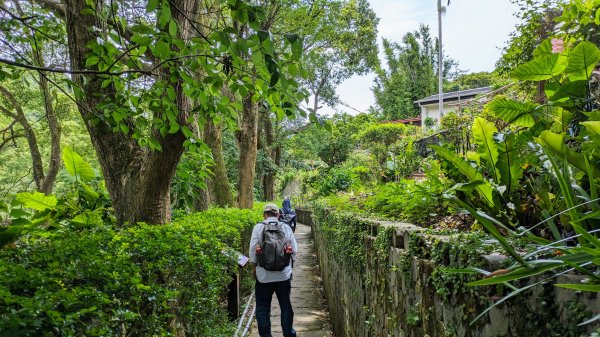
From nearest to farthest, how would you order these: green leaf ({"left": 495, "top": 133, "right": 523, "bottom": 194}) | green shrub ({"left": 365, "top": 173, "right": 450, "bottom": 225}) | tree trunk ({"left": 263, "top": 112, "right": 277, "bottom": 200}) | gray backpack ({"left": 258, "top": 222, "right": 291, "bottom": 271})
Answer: green leaf ({"left": 495, "top": 133, "right": 523, "bottom": 194}) → green shrub ({"left": 365, "top": 173, "right": 450, "bottom": 225}) → gray backpack ({"left": 258, "top": 222, "right": 291, "bottom": 271}) → tree trunk ({"left": 263, "top": 112, "right": 277, "bottom": 200})

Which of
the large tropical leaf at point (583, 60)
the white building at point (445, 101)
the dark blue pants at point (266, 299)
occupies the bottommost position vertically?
the dark blue pants at point (266, 299)

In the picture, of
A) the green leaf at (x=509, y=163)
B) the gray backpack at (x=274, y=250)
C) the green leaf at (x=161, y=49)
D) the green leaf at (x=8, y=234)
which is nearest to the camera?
the green leaf at (x=509, y=163)

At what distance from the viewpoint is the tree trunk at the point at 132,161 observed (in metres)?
4.71

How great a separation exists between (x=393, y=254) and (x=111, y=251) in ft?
6.92

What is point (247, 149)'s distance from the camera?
Result: 48.6 ft

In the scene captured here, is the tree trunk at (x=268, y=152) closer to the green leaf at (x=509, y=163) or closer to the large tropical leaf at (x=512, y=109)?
the large tropical leaf at (x=512, y=109)

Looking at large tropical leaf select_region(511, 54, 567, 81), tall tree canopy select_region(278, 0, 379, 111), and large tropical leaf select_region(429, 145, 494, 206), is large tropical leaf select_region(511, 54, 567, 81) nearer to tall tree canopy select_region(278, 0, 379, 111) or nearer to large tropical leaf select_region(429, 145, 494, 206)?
large tropical leaf select_region(429, 145, 494, 206)

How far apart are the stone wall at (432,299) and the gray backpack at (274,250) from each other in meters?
0.90

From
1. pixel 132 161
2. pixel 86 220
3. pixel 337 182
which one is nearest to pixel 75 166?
pixel 132 161

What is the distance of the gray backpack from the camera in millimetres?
5707

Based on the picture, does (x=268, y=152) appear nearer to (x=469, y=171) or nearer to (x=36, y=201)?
(x=36, y=201)

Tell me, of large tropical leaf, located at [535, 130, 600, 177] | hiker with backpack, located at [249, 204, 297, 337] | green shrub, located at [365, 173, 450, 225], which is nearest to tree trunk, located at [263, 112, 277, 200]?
hiker with backpack, located at [249, 204, 297, 337]

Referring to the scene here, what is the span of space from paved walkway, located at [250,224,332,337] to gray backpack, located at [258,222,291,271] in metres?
1.76

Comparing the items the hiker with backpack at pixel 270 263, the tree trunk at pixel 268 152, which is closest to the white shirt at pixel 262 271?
the hiker with backpack at pixel 270 263
